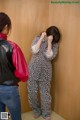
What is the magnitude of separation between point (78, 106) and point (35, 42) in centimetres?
95

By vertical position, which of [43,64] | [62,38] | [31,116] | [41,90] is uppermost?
[62,38]

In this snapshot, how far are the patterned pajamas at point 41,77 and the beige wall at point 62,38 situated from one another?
0.16m

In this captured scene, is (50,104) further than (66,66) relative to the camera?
Yes

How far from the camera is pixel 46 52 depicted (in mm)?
2791

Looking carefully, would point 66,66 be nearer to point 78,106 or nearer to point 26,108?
point 78,106

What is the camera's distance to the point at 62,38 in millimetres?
2805

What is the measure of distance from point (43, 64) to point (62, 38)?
16.1 inches

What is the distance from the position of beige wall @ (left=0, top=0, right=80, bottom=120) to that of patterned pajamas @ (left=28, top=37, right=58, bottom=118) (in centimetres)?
16

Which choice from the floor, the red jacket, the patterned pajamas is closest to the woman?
the patterned pajamas

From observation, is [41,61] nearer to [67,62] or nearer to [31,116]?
[67,62]

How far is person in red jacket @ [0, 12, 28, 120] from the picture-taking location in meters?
1.91

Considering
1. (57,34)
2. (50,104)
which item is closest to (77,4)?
(57,34)

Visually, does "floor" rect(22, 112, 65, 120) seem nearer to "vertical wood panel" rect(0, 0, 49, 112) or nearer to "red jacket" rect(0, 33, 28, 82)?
"vertical wood panel" rect(0, 0, 49, 112)

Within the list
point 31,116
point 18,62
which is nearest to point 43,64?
point 31,116
